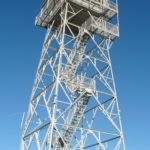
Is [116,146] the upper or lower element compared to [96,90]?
lower

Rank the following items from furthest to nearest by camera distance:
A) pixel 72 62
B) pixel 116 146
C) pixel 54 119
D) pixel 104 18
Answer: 1. pixel 104 18
2. pixel 72 62
3. pixel 116 146
4. pixel 54 119

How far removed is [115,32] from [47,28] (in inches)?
232

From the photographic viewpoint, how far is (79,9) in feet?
91.0

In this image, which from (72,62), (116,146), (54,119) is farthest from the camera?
(72,62)

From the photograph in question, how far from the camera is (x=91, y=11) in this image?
27984 mm

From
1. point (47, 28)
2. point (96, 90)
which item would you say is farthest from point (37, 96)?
point (47, 28)

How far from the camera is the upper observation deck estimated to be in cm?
2743

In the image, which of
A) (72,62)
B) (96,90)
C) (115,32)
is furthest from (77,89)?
(115,32)

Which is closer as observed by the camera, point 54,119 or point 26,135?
point 54,119

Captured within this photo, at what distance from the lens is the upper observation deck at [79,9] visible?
27430mm

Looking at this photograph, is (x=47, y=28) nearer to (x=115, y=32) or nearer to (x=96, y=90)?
(x=115, y=32)

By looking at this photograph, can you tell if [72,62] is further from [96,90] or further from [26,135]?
[26,135]

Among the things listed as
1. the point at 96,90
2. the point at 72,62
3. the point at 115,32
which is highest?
the point at 115,32

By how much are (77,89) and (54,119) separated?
4043 millimetres
